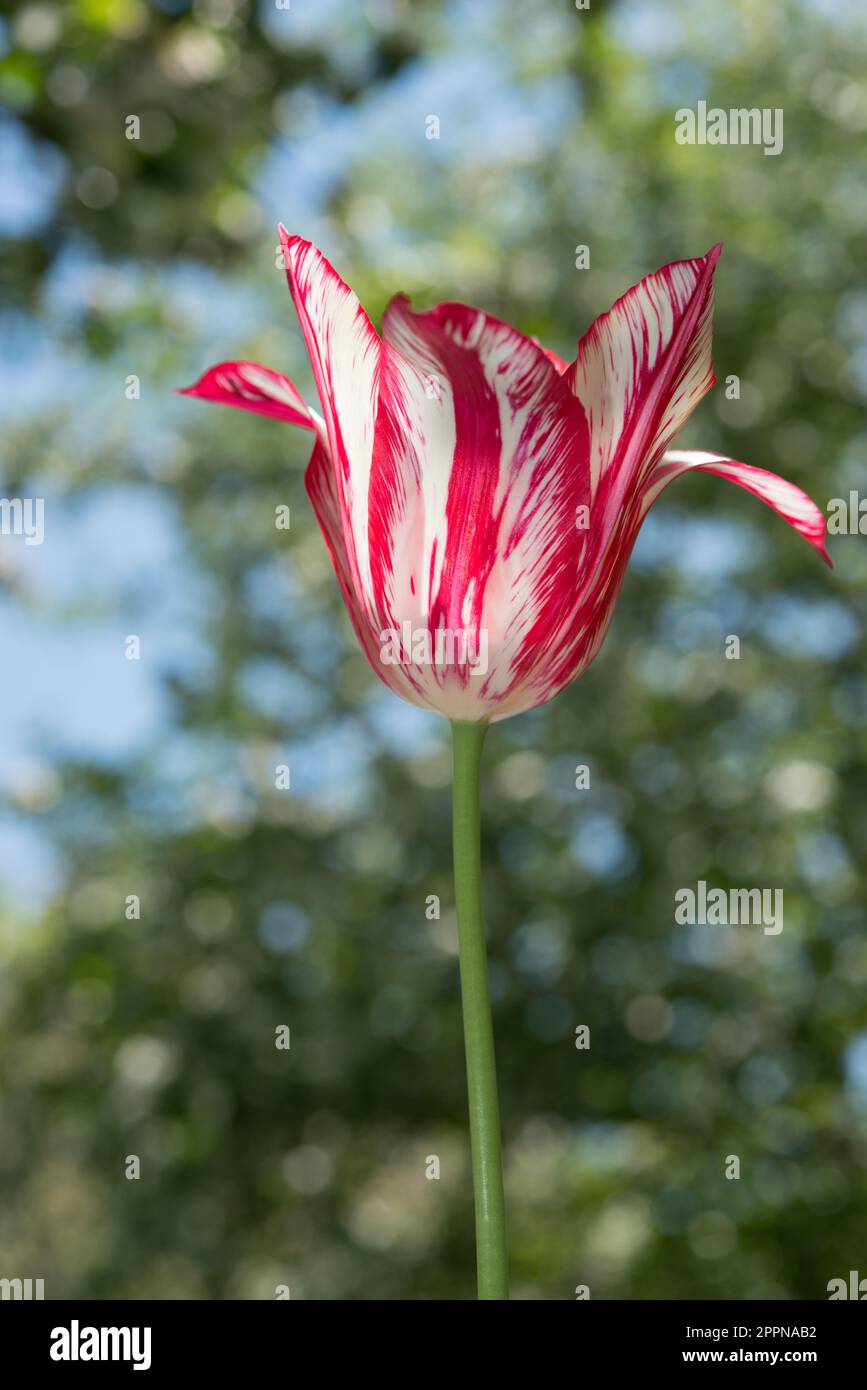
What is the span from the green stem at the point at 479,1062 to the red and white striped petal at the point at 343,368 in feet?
0.11

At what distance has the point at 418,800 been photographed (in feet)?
4.74

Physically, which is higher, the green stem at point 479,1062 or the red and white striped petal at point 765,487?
the red and white striped petal at point 765,487

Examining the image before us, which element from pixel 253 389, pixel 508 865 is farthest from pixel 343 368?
pixel 508 865

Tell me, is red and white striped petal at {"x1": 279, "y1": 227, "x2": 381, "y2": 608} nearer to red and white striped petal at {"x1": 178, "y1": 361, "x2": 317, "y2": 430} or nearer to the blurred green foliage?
red and white striped petal at {"x1": 178, "y1": 361, "x2": 317, "y2": 430}

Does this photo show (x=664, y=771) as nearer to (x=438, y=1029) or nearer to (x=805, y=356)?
(x=438, y=1029)

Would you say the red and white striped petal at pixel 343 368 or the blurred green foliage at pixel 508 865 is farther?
the blurred green foliage at pixel 508 865

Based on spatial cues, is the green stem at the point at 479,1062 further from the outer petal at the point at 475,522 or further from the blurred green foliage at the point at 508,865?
the blurred green foliage at the point at 508,865

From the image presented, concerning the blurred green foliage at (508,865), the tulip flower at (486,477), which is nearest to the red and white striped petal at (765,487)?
the tulip flower at (486,477)

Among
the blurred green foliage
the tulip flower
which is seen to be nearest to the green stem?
the tulip flower

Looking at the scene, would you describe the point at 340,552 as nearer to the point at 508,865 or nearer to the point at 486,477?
the point at 486,477

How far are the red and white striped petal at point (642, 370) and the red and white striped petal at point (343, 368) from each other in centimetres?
2

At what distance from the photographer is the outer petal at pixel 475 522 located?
0.15 metres

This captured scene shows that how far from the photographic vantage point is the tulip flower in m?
0.14

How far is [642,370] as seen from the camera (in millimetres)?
147
